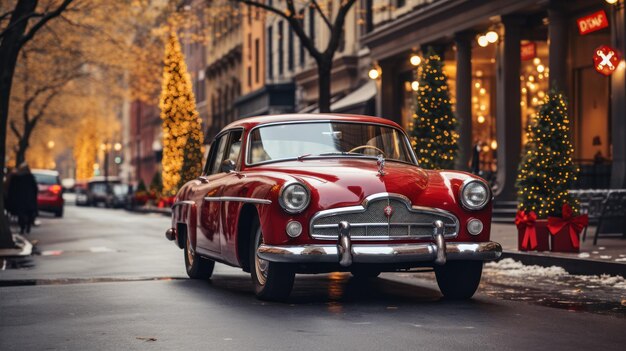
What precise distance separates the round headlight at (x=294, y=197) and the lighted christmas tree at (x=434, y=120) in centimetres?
1427

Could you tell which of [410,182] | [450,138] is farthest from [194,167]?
[410,182]

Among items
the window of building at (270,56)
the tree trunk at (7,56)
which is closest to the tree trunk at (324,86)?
the tree trunk at (7,56)

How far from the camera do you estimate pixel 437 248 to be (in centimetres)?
1030

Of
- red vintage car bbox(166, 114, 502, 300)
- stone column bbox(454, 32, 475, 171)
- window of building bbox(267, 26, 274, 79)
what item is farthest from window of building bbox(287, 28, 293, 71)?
red vintage car bbox(166, 114, 502, 300)

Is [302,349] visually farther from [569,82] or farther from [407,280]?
[569,82]

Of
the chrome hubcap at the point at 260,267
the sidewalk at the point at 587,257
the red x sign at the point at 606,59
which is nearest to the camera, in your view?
the chrome hubcap at the point at 260,267

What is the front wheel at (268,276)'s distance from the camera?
10578 mm

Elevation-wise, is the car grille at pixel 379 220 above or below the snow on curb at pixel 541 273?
above

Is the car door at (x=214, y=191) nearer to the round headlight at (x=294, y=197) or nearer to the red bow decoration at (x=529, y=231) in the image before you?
the round headlight at (x=294, y=197)

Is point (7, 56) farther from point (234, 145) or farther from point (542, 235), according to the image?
point (234, 145)

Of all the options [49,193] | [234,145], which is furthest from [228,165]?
[49,193]

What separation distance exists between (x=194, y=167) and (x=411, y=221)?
135 feet

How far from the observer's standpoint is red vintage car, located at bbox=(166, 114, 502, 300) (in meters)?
10.3

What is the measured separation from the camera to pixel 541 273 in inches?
589
